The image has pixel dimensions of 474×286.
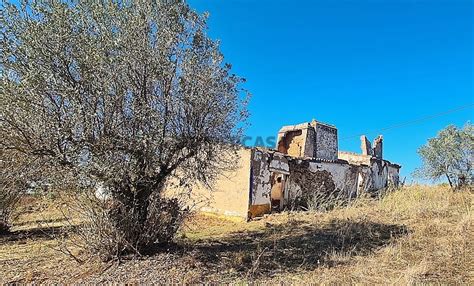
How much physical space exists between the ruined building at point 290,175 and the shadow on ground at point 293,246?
1470 mm

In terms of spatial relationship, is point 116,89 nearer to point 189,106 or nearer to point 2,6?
point 189,106

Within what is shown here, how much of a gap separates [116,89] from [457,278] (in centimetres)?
725

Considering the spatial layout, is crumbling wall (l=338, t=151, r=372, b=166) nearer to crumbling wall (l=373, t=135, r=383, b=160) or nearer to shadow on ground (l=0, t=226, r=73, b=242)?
crumbling wall (l=373, t=135, r=383, b=160)

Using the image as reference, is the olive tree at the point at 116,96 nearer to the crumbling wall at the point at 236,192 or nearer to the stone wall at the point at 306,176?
the crumbling wall at the point at 236,192

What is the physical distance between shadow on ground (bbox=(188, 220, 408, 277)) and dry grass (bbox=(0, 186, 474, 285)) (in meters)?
0.02

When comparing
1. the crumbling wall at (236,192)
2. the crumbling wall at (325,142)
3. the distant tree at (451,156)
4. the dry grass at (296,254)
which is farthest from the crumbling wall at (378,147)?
the crumbling wall at (236,192)

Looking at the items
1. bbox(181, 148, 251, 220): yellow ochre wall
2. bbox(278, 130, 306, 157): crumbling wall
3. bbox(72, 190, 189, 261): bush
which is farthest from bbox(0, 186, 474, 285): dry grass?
bbox(278, 130, 306, 157): crumbling wall

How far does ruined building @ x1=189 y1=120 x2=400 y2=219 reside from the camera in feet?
44.8

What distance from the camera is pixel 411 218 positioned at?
1095 centimetres

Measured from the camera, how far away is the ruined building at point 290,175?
1366 centimetres

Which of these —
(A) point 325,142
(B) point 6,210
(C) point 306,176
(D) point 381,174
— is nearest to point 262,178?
(C) point 306,176

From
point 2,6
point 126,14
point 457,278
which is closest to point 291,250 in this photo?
point 457,278

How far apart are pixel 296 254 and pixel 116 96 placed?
537 centimetres

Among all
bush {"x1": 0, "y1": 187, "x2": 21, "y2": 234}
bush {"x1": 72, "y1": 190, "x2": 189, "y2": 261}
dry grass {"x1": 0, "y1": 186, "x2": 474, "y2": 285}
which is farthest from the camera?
bush {"x1": 0, "y1": 187, "x2": 21, "y2": 234}
